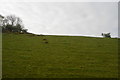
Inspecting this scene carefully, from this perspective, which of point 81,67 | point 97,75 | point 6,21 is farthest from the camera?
point 6,21

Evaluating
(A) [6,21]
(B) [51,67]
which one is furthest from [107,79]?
(A) [6,21]

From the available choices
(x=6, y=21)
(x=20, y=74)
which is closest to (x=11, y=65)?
(x=20, y=74)

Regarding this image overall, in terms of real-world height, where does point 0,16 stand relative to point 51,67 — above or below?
above

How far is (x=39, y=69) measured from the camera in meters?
11.3

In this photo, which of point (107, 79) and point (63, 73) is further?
point (63, 73)

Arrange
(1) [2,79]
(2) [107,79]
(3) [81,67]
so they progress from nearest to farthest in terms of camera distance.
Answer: (1) [2,79] → (2) [107,79] → (3) [81,67]

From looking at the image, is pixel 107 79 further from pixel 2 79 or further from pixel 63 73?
pixel 2 79

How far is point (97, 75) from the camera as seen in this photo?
10.4 m

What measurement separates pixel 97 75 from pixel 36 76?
14.8 ft

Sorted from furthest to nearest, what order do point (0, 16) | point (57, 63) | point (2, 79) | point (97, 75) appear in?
point (0, 16)
point (57, 63)
point (97, 75)
point (2, 79)

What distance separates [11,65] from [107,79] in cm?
784

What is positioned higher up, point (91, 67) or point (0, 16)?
point (0, 16)

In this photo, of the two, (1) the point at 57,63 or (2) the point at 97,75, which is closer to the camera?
(2) the point at 97,75

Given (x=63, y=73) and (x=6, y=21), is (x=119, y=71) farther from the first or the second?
(x=6, y=21)
